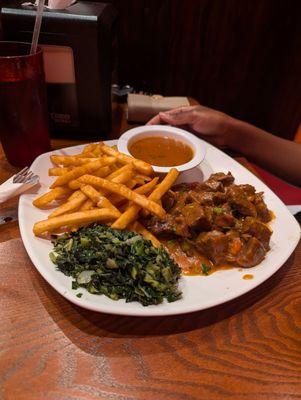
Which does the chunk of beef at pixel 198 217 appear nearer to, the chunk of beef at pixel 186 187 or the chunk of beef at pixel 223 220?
the chunk of beef at pixel 223 220

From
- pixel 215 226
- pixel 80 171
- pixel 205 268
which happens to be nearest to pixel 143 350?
pixel 205 268

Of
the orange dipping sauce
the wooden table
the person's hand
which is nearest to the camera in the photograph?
the wooden table

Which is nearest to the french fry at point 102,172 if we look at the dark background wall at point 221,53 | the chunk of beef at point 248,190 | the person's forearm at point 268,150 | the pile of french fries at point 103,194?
the pile of french fries at point 103,194

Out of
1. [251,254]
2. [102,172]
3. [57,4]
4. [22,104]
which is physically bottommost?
[251,254]

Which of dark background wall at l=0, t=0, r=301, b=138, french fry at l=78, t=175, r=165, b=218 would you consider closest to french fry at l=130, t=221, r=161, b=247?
french fry at l=78, t=175, r=165, b=218

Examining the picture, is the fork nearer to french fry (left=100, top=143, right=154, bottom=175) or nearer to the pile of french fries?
the pile of french fries

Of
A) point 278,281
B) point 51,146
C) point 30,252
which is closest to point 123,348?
point 30,252

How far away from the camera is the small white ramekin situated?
195 cm

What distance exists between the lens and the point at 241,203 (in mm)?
1734

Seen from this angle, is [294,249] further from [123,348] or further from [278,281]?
[123,348]

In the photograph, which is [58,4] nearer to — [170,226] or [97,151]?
[97,151]

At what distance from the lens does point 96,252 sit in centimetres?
139

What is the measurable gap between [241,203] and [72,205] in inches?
35.3

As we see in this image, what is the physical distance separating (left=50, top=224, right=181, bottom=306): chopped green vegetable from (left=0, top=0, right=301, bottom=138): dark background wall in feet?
12.1
